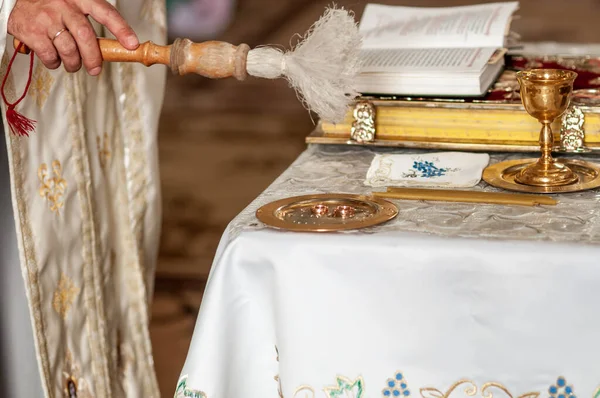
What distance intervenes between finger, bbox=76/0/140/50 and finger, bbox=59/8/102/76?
0.06 feet

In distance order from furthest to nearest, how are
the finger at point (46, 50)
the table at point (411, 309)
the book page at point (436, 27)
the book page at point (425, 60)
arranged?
the book page at point (436, 27)
the book page at point (425, 60)
the finger at point (46, 50)
the table at point (411, 309)

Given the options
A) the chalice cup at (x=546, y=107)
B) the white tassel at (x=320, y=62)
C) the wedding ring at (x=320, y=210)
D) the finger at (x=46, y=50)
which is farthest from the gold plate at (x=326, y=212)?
the finger at (x=46, y=50)

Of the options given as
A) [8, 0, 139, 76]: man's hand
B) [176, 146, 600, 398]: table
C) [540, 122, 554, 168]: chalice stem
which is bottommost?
[176, 146, 600, 398]: table

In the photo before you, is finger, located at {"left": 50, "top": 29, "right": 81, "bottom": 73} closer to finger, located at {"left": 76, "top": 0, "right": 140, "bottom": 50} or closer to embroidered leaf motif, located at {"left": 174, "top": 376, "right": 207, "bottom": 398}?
finger, located at {"left": 76, "top": 0, "right": 140, "bottom": 50}

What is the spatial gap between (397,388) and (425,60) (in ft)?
2.21

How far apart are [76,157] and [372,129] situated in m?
0.54

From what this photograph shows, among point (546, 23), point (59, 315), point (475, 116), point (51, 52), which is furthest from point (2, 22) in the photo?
point (546, 23)

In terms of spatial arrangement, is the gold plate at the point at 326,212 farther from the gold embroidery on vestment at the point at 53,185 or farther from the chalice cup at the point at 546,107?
the gold embroidery on vestment at the point at 53,185

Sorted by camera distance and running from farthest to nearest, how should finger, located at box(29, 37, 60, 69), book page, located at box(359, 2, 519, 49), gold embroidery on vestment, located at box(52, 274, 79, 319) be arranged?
book page, located at box(359, 2, 519, 49)
gold embroidery on vestment, located at box(52, 274, 79, 319)
finger, located at box(29, 37, 60, 69)

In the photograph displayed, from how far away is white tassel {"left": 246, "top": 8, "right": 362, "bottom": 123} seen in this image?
106cm

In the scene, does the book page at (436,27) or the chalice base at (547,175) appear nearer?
the chalice base at (547,175)

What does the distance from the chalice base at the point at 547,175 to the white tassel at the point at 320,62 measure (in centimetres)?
29

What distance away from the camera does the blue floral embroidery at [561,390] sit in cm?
97

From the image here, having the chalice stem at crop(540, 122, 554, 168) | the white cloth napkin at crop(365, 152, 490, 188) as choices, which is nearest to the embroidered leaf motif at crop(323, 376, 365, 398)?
the white cloth napkin at crop(365, 152, 490, 188)
